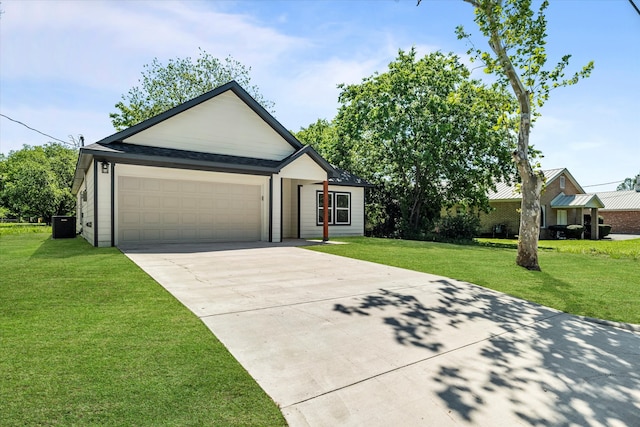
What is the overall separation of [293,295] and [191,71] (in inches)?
1162

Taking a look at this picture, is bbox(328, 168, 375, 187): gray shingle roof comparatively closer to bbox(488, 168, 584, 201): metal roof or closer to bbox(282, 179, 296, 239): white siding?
bbox(282, 179, 296, 239): white siding

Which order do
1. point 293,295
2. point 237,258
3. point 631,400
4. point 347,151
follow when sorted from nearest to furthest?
point 631,400, point 293,295, point 237,258, point 347,151

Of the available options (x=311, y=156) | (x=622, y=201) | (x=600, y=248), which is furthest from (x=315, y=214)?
(x=622, y=201)

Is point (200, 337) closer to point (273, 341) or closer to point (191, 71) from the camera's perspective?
point (273, 341)

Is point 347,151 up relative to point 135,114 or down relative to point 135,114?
down

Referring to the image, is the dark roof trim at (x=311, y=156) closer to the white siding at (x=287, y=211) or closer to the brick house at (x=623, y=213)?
the white siding at (x=287, y=211)

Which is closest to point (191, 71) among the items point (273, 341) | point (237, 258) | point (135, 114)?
point (135, 114)

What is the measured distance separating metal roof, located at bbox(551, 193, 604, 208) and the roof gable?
22.7 metres

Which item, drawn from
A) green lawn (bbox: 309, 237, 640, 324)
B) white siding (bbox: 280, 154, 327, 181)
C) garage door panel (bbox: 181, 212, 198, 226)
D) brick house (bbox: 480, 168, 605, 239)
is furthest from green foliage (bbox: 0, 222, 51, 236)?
brick house (bbox: 480, 168, 605, 239)

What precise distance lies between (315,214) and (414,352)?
13022 millimetres

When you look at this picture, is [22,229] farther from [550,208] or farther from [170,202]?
[550,208]

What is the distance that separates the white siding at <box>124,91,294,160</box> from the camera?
1235 cm

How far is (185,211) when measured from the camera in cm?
1262

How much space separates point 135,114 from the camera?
28516mm
